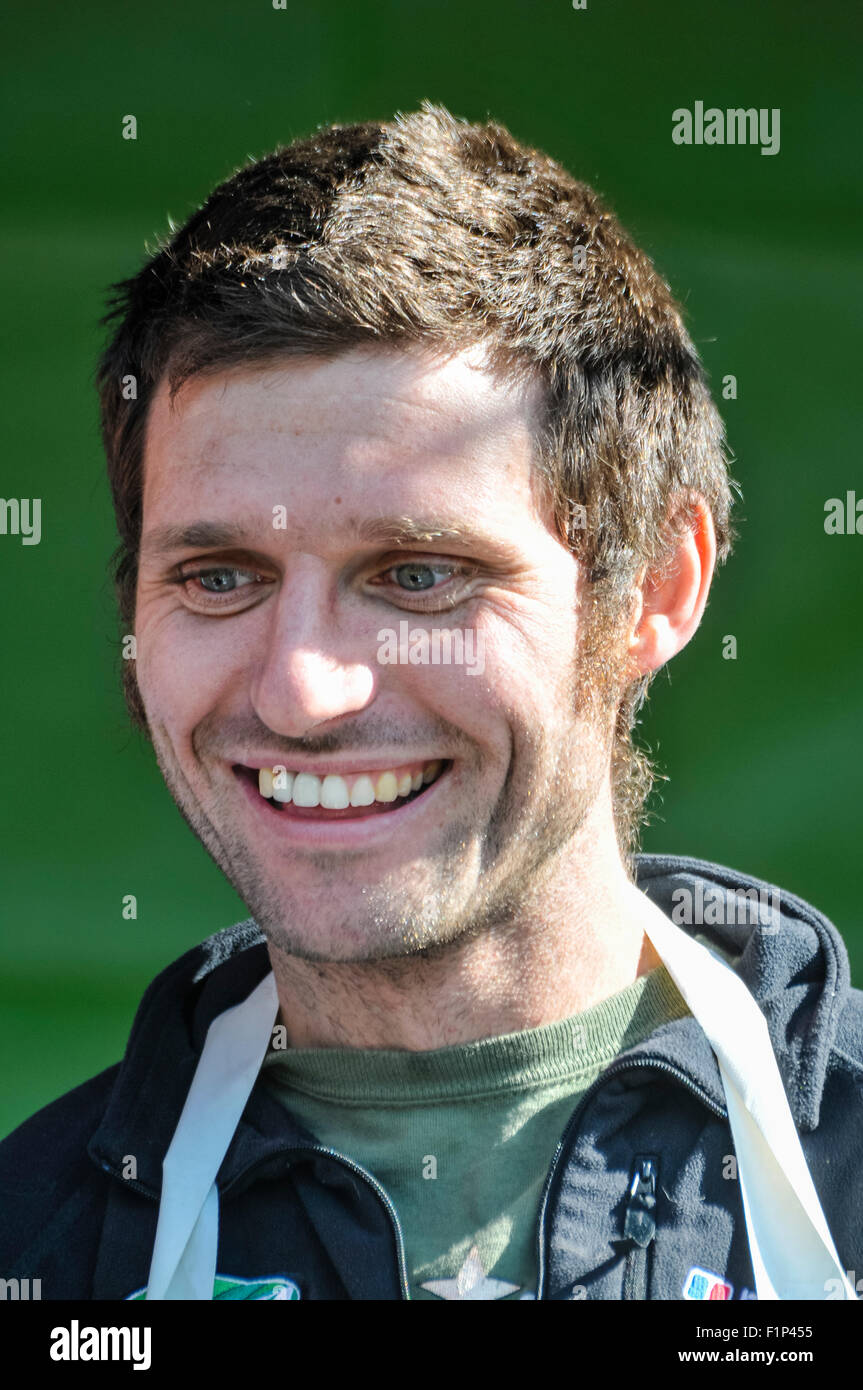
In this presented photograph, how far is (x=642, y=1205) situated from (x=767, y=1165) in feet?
0.50

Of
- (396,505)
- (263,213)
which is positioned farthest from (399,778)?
(263,213)

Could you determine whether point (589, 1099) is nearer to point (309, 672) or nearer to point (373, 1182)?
point (373, 1182)

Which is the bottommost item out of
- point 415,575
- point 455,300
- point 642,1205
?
point 642,1205

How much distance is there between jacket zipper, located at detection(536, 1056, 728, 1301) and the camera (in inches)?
60.8

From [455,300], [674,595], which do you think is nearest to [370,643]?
[455,300]

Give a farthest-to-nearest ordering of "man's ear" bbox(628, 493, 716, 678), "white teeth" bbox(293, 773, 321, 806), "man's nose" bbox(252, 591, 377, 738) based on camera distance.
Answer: "man's ear" bbox(628, 493, 716, 678) → "white teeth" bbox(293, 773, 321, 806) → "man's nose" bbox(252, 591, 377, 738)

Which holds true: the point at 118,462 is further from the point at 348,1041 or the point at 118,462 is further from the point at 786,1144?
the point at 786,1144

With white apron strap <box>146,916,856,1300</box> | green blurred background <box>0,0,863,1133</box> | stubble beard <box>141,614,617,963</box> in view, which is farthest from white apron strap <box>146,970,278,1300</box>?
green blurred background <box>0,0,863,1133</box>

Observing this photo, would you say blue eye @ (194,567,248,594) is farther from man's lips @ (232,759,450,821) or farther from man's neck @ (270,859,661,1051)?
man's neck @ (270,859,661,1051)

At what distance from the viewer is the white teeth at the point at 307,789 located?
5.37ft

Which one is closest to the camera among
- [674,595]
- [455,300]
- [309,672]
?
[309,672]

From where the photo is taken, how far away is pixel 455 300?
5.38 ft

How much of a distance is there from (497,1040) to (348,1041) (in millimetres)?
195

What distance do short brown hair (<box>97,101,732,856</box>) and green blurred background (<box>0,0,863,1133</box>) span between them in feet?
2.97
